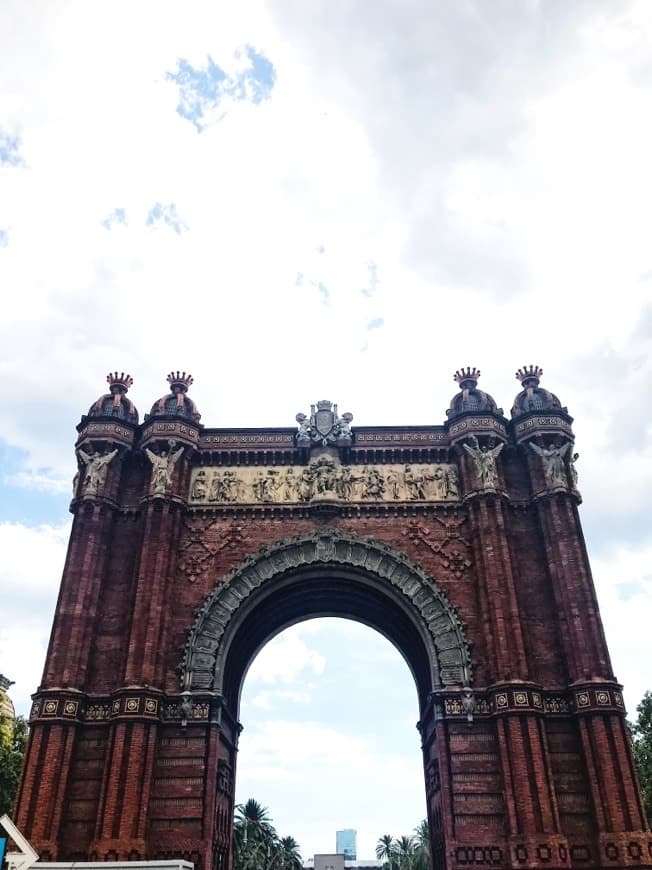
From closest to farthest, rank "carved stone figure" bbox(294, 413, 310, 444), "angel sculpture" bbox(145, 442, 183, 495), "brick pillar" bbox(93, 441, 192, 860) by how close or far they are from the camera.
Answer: "brick pillar" bbox(93, 441, 192, 860) < "angel sculpture" bbox(145, 442, 183, 495) < "carved stone figure" bbox(294, 413, 310, 444)

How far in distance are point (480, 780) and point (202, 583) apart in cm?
986

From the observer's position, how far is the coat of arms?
2533 centimetres

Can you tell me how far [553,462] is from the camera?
23875mm

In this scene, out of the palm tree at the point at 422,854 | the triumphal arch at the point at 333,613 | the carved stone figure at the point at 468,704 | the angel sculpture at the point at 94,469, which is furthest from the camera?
the palm tree at the point at 422,854

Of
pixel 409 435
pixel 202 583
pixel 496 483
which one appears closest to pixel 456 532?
pixel 496 483

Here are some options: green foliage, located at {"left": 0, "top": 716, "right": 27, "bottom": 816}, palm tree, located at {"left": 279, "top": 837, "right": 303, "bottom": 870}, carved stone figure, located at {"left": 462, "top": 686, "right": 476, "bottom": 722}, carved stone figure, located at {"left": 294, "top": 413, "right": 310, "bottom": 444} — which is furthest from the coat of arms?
palm tree, located at {"left": 279, "top": 837, "right": 303, "bottom": 870}

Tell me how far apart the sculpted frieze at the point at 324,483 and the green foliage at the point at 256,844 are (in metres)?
38.1

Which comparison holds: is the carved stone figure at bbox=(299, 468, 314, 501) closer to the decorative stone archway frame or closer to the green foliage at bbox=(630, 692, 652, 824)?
the decorative stone archway frame

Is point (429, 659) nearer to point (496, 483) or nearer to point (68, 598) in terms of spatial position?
point (496, 483)

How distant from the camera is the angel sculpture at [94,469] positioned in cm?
2394

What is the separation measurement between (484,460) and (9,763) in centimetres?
2433

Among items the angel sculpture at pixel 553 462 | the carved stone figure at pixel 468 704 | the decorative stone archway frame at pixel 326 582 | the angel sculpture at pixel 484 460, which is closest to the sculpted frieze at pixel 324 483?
the angel sculpture at pixel 484 460

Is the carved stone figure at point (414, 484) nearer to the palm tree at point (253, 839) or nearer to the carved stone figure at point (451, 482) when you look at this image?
the carved stone figure at point (451, 482)

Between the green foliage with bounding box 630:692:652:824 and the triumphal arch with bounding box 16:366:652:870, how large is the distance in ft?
46.4
